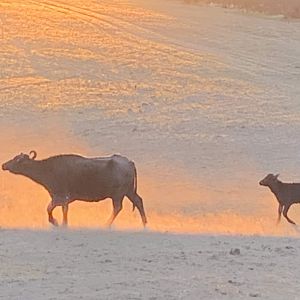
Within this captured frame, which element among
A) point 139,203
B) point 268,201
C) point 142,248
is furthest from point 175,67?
point 142,248

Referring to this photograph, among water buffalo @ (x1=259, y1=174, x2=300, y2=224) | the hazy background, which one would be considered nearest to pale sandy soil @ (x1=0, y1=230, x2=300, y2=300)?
the hazy background

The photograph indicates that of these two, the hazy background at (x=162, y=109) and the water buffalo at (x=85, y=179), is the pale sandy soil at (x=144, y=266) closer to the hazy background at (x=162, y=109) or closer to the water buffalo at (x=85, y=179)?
the water buffalo at (x=85, y=179)

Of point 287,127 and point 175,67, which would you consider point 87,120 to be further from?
point 175,67

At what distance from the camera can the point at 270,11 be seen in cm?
6181

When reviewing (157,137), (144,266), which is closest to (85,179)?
(144,266)

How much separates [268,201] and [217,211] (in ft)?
5.67

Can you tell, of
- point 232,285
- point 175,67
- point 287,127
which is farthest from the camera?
point 175,67

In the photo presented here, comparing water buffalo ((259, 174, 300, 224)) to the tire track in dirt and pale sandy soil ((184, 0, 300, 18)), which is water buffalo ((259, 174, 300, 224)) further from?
pale sandy soil ((184, 0, 300, 18))

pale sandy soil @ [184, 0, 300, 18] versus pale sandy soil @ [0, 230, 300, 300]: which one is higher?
pale sandy soil @ [0, 230, 300, 300]

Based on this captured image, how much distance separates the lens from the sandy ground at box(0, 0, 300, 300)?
36.5 ft


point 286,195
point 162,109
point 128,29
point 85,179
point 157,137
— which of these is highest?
point 85,179

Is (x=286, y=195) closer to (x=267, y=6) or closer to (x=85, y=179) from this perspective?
(x=85, y=179)

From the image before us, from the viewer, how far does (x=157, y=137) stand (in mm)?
26750

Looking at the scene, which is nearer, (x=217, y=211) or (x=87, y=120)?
(x=217, y=211)
